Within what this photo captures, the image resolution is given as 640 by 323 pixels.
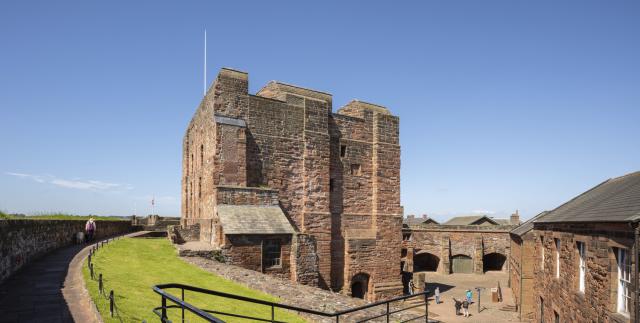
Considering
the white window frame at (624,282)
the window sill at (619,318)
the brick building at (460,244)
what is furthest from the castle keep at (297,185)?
the brick building at (460,244)

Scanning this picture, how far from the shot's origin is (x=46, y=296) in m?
8.91

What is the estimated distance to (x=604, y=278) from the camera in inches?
389

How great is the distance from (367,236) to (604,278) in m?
18.1

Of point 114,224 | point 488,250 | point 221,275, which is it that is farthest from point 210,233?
point 488,250

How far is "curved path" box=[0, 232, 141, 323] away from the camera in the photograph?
298 inches

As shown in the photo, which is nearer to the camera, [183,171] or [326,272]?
[326,272]

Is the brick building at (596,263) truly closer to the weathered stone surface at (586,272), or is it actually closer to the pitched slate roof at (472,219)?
the weathered stone surface at (586,272)

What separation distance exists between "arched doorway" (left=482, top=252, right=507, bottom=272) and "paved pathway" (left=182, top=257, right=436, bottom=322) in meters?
33.6

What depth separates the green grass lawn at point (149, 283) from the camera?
889 centimetres

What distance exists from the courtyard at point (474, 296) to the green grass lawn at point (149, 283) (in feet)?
49.0

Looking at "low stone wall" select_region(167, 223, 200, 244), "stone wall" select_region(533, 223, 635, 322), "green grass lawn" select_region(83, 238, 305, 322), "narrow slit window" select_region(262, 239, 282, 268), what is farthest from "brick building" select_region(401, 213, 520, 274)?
"green grass lawn" select_region(83, 238, 305, 322)

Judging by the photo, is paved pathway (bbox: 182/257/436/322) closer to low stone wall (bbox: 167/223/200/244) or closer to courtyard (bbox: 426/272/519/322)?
low stone wall (bbox: 167/223/200/244)

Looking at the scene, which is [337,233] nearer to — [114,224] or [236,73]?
[236,73]

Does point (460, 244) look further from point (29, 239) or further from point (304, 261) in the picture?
point (29, 239)
